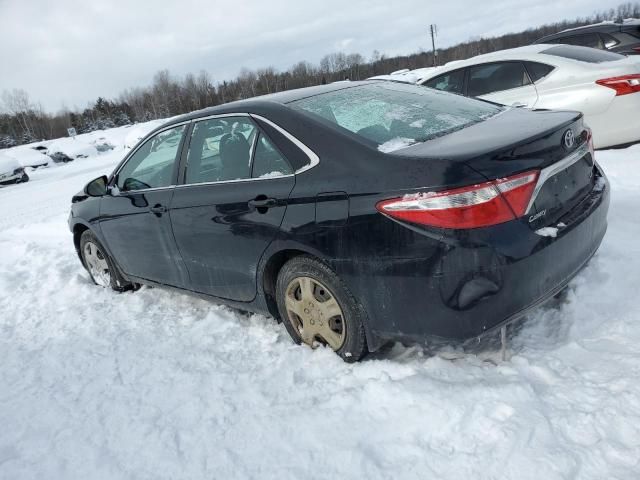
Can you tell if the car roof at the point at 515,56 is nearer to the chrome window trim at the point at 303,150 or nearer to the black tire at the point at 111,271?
the chrome window trim at the point at 303,150

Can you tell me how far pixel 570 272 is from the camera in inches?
99.7

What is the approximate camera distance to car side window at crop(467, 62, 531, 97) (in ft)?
21.0

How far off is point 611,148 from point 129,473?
6.28 meters

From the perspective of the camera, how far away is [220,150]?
10.7 ft

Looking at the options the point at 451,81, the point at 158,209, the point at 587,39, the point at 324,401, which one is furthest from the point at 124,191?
the point at 587,39

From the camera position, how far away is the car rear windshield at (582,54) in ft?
19.9

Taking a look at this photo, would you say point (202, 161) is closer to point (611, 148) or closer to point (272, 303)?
point (272, 303)

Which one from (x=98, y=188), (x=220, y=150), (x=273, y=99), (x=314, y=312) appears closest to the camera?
(x=314, y=312)

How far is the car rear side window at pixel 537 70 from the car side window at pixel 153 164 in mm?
4726

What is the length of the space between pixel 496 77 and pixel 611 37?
4616 mm

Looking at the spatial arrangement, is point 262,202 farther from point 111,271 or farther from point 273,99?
point 111,271

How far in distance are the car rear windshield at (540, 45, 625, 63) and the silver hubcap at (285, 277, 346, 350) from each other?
16.9 ft

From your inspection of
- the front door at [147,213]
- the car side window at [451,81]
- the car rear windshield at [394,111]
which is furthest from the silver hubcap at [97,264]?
the car side window at [451,81]

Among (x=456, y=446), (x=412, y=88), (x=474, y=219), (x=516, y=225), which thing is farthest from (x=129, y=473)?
(x=412, y=88)
